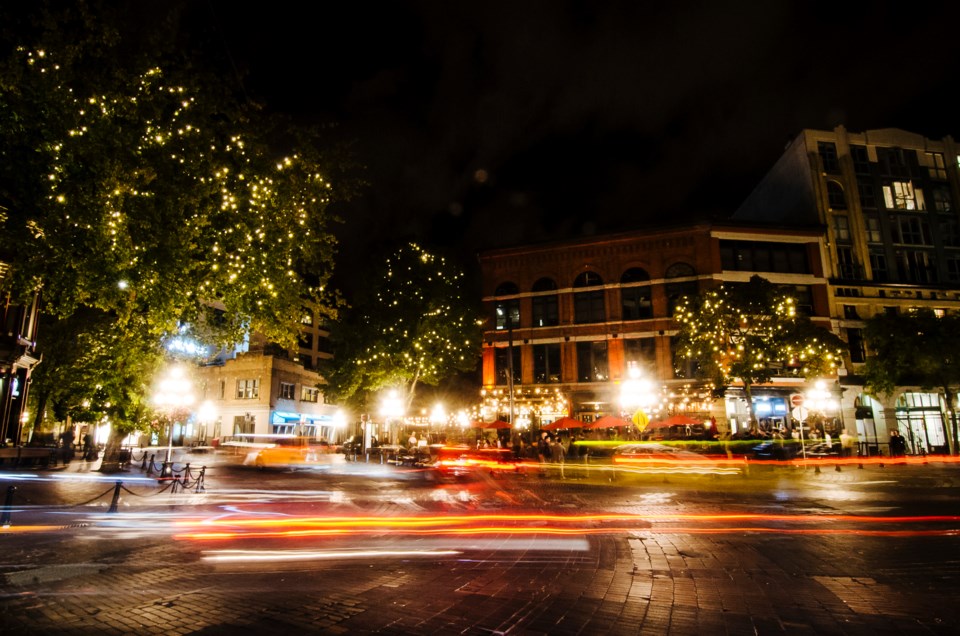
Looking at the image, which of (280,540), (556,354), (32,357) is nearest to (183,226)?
(280,540)

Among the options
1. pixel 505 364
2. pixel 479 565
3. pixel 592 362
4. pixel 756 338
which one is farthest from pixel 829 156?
pixel 479 565

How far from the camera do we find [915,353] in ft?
108

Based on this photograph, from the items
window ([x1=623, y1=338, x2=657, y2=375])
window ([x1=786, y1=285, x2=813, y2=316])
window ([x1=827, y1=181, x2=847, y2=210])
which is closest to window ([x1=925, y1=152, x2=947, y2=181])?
window ([x1=827, y1=181, x2=847, y2=210])

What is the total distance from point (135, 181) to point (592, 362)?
31637 mm

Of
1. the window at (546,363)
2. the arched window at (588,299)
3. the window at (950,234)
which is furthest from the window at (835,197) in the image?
the window at (546,363)

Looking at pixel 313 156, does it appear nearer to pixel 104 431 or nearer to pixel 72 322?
pixel 72 322

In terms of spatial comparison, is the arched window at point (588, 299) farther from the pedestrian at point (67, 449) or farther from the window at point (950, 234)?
the pedestrian at point (67, 449)

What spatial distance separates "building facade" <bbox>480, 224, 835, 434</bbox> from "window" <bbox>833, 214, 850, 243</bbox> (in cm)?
354

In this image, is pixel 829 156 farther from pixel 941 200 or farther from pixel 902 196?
pixel 941 200

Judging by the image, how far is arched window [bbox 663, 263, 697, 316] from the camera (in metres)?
36.9

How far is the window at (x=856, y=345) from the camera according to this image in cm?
3806

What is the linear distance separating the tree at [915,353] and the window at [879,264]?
547cm

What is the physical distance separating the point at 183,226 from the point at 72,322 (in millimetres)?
27047

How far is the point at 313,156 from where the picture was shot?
15227 mm
